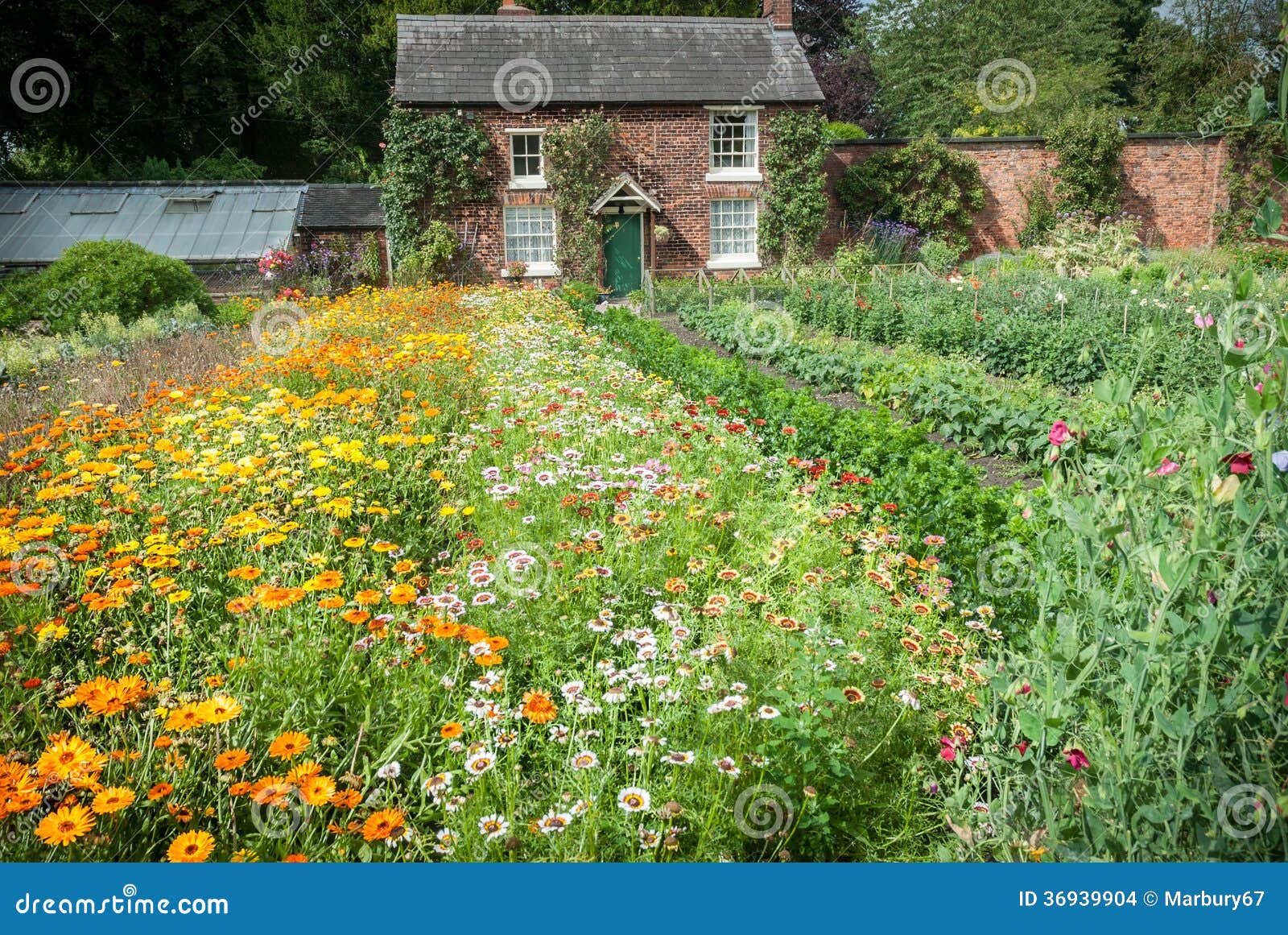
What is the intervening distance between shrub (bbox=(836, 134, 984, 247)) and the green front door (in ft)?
19.0

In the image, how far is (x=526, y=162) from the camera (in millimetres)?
20125

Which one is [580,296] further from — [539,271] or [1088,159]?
[1088,159]

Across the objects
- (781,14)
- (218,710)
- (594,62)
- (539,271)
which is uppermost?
(781,14)

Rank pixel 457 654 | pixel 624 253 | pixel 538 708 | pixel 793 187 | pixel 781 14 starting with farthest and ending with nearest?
pixel 781 14 < pixel 624 253 < pixel 793 187 < pixel 457 654 < pixel 538 708

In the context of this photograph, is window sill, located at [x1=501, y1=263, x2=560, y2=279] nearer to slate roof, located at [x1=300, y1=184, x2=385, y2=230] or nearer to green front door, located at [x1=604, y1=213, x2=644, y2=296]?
green front door, located at [x1=604, y1=213, x2=644, y2=296]

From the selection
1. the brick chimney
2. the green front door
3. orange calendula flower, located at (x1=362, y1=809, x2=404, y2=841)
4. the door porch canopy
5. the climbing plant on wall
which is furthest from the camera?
the brick chimney

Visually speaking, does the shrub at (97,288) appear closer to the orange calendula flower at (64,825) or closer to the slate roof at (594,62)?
the slate roof at (594,62)

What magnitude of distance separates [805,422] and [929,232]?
18.5 metres

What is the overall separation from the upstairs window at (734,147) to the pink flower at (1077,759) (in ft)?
66.3

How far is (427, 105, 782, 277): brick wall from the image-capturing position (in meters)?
19.8

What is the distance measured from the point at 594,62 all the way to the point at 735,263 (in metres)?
5.95

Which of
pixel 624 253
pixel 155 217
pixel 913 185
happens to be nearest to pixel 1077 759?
pixel 624 253

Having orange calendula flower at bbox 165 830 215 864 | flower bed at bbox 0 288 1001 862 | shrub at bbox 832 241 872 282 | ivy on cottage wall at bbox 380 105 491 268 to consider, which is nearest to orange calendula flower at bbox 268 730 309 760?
flower bed at bbox 0 288 1001 862

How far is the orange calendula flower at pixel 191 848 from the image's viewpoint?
1.94 meters
